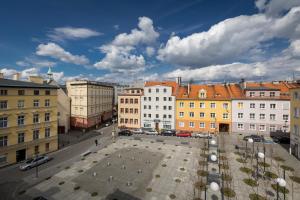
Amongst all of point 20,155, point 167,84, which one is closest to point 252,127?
point 167,84

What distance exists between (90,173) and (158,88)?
109 ft

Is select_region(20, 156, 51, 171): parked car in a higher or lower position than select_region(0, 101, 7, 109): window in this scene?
lower

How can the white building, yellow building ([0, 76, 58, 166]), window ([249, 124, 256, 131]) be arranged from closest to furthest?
yellow building ([0, 76, 58, 166])
window ([249, 124, 256, 131])
the white building

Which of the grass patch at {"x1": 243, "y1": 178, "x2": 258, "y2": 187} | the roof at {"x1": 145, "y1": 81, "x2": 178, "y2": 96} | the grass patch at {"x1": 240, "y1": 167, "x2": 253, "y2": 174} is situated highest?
the roof at {"x1": 145, "y1": 81, "x2": 178, "y2": 96}

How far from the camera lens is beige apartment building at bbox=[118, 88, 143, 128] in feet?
187

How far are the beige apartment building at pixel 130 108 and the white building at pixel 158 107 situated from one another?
1720mm

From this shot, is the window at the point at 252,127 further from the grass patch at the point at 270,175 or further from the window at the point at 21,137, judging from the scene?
the window at the point at 21,137

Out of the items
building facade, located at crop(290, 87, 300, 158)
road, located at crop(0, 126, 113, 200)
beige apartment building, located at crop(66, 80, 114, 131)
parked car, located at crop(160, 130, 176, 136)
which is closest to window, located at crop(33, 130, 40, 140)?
road, located at crop(0, 126, 113, 200)

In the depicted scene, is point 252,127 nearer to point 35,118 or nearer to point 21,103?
point 35,118

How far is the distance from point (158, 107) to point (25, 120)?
33962mm

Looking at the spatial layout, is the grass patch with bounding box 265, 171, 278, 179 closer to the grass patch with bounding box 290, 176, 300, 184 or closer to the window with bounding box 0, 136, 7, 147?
the grass patch with bounding box 290, 176, 300, 184

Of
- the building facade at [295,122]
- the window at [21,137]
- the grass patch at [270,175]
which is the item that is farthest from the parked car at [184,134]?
the window at [21,137]

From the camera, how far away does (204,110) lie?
51.2 meters

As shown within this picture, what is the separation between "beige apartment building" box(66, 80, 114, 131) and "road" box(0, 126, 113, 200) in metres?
16.3
